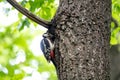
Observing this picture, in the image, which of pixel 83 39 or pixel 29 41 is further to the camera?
pixel 29 41

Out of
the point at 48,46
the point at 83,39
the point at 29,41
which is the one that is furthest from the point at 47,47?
the point at 29,41

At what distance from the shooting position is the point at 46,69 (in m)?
9.23

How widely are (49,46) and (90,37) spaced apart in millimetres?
326

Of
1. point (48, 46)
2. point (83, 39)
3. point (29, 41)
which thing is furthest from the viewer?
point (29, 41)

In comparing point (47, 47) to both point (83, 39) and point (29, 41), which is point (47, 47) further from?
point (29, 41)

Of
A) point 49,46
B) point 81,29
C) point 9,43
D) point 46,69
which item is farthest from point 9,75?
point 9,43

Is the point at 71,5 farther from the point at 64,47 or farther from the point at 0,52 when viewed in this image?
the point at 0,52

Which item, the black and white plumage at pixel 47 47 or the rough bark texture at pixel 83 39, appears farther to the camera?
the black and white plumage at pixel 47 47

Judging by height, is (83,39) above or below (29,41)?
below

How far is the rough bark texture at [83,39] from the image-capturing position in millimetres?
2408

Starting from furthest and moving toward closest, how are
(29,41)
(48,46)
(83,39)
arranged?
(29,41) < (48,46) < (83,39)

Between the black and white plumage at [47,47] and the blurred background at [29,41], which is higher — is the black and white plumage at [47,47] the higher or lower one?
the lower one

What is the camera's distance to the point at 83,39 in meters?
2.48

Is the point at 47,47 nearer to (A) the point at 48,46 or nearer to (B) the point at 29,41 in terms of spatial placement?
(A) the point at 48,46
